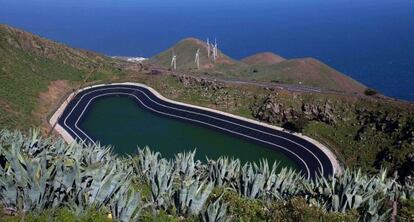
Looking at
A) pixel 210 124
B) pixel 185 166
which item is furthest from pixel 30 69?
pixel 185 166

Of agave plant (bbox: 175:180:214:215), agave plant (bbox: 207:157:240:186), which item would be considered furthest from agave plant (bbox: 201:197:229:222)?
agave plant (bbox: 207:157:240:186)

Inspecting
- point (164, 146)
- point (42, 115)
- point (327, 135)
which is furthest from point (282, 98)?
point (42, 115)

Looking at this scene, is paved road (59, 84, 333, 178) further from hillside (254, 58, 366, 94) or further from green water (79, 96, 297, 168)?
hillside (254, 58, 366, 94)

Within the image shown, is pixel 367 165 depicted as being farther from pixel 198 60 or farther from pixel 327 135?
pixel 198 60

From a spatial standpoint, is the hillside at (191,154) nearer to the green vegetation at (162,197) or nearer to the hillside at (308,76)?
the green vegetation at (162,197)

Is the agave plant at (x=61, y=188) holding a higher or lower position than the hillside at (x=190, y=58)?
lower

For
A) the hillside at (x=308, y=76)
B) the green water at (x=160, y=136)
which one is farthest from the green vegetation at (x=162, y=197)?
the hillside at (x=308, y=76)
